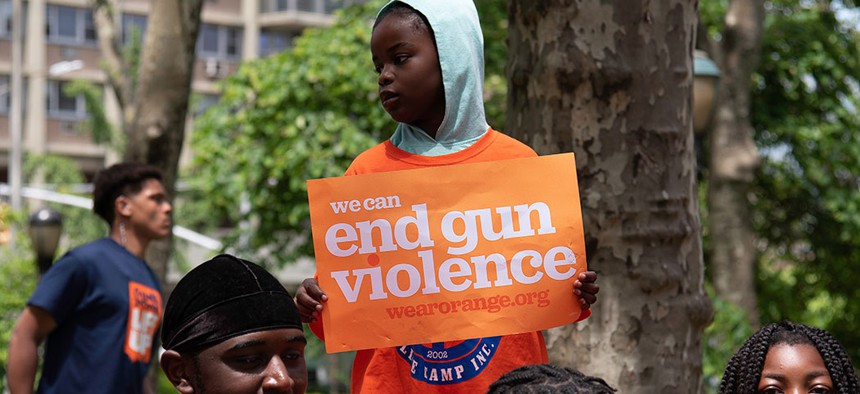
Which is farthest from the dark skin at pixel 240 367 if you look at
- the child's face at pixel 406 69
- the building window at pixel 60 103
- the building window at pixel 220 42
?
the building window at pixel 220 42

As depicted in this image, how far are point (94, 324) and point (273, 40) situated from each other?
161 feet

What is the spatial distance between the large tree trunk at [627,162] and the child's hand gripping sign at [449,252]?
4.26ft

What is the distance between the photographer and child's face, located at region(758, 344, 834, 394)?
145 inches

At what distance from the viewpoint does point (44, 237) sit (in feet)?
44.4

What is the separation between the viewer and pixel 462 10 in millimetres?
3646

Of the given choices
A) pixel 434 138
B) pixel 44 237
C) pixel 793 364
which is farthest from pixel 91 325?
pixel 44 237

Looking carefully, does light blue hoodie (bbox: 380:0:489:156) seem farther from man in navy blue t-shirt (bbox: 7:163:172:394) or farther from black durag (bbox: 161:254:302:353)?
man in navy blue t-shirt (bbox: 7:163:172:394)

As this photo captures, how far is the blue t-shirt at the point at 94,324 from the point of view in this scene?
18.2 feet

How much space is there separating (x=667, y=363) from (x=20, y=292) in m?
13.6

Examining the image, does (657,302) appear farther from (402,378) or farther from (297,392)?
(297,392)

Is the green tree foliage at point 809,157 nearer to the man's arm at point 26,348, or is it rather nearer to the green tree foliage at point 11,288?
the green tree foliage at point 11,288

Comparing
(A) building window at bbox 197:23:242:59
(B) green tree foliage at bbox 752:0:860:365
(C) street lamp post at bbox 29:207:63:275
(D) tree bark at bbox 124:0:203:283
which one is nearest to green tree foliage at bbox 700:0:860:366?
(B) green tree foliage at bbox 752:0:860:365

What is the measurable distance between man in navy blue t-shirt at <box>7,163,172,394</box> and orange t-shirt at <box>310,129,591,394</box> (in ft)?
7.33

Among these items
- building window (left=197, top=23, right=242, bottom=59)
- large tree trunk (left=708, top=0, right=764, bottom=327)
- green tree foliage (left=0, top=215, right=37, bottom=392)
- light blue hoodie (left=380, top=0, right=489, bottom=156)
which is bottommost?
green tree foliage (left=0, top=215, right=37, bottom=392)
